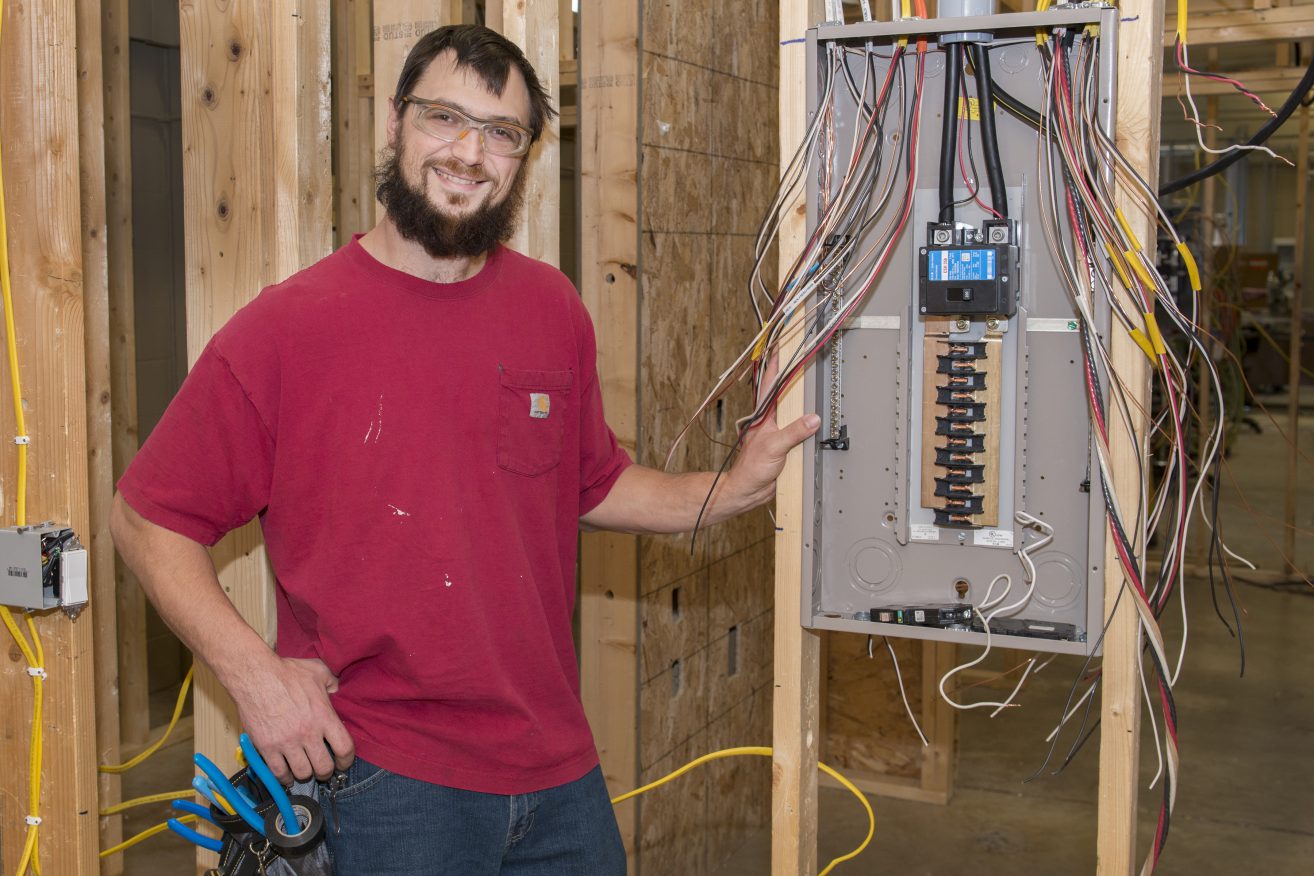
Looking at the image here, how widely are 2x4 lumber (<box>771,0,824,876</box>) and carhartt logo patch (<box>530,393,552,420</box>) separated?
33cm

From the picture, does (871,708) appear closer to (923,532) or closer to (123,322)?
(923,532)

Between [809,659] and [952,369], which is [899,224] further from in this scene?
[809,659]

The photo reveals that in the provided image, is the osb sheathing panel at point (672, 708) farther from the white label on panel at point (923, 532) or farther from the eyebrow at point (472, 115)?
the eyebrow at point (472, 115)

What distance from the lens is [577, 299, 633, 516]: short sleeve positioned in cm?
195

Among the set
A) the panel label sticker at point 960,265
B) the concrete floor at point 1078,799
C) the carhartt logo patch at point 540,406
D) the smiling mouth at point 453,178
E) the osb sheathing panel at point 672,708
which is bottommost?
the concrete floor at point 1078,799

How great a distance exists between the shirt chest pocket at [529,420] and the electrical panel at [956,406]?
36 cm

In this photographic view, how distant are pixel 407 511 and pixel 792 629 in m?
0.57

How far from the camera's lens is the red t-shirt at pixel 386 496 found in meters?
1.63

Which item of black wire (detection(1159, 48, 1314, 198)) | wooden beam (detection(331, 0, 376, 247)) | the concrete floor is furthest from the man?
wooden beam (detection(331, 0, 376, 247))

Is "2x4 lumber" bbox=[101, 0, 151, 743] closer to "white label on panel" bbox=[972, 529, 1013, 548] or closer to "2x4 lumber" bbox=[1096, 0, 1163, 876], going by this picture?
"white label on panel" bbox=[972, 529, 1013, 548]

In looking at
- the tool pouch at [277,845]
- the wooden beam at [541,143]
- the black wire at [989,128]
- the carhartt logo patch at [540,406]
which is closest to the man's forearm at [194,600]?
the tool pouch at [277,845]

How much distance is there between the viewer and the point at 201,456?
1.61 metres

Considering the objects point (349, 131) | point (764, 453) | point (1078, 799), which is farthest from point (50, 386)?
point (1078, 799)

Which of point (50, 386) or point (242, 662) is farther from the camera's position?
point (50, 386)
